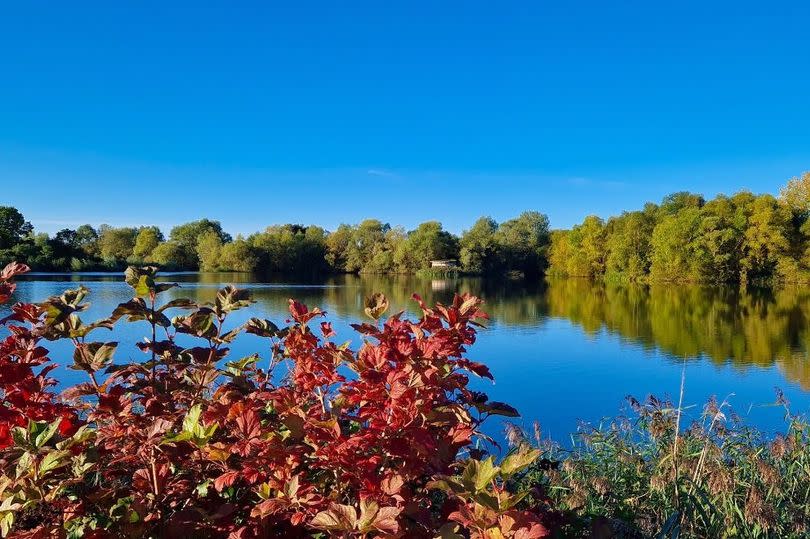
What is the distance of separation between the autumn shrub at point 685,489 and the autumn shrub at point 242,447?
477 millimetres

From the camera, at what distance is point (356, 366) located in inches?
59.0

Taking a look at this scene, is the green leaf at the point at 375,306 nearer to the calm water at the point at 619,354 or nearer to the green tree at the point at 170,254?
the calm water at the point at 619,354

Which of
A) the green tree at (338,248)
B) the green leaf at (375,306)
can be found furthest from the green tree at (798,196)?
the green leaf at (375,306)

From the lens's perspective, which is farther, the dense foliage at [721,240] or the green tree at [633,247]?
the green tree at [633,247]

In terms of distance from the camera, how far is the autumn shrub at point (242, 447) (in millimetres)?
1055

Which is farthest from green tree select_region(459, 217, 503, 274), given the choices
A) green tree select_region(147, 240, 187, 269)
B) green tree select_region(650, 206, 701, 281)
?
green tree select_region(147, 240, 187, 269)

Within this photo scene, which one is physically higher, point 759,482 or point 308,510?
point 308,510

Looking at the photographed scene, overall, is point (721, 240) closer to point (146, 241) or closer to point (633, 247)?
point (633, 247)

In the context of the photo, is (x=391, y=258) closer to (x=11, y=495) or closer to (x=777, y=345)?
(x=777, y=345)

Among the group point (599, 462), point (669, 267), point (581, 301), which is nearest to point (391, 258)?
point (669, 267)

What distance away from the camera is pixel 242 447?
48.8 inches

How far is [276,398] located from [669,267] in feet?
139

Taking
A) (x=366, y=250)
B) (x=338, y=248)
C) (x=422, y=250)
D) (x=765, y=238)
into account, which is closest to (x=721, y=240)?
(x=765, y=238)

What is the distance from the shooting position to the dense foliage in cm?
3450
